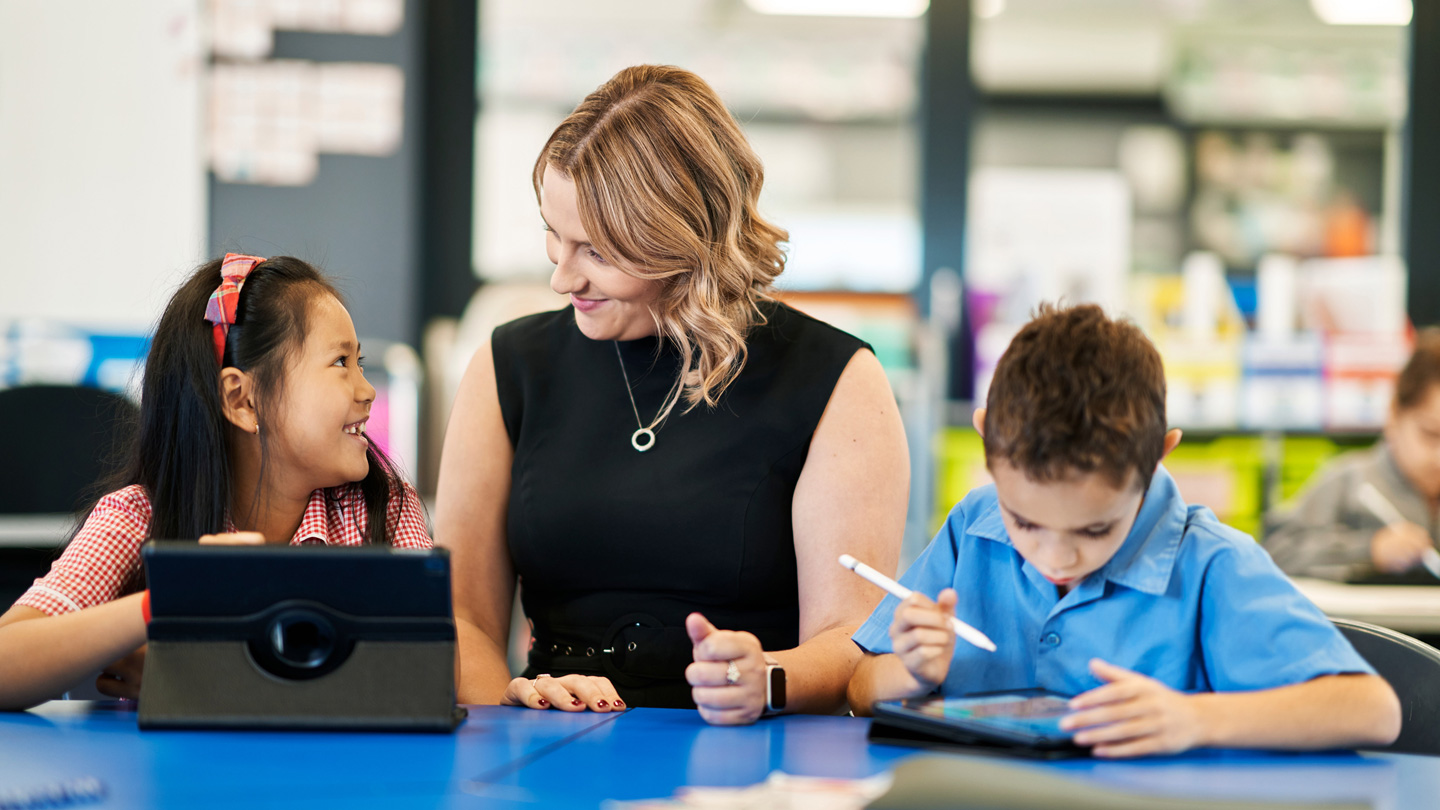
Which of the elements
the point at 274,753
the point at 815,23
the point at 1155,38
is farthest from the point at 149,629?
the point at 1155,38

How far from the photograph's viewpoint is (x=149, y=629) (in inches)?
41.1

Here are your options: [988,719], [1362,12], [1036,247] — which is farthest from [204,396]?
[1362,12]

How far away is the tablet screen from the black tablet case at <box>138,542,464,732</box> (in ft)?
1.41

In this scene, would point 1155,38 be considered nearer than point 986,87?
Yes

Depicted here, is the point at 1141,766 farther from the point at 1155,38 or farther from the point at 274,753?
the point at 1155,38

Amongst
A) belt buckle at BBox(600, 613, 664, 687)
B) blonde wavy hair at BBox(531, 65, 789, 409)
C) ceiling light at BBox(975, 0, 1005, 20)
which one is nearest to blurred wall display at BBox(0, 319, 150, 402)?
blonde wavy hair at BBox(531, 65, 789, 409)

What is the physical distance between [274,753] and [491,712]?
0.85 ft

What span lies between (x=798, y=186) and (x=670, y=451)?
3.60 metres

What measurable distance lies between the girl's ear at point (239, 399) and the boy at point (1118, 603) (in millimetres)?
784

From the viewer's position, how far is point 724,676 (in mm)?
1117

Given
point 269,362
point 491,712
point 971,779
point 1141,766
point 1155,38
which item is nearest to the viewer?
point 971,779

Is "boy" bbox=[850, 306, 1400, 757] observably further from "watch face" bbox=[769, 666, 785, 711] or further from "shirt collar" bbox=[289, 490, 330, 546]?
"shirt collar" bbox=[289, 490, 330, 546]

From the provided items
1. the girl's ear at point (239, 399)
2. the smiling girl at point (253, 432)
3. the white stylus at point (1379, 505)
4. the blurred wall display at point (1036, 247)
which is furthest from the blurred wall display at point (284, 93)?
the white stylus at point (1379, 505)

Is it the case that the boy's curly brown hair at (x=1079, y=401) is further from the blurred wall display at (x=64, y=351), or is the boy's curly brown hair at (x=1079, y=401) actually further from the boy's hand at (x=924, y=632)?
the blurred wall display at (x=64, y=351)
